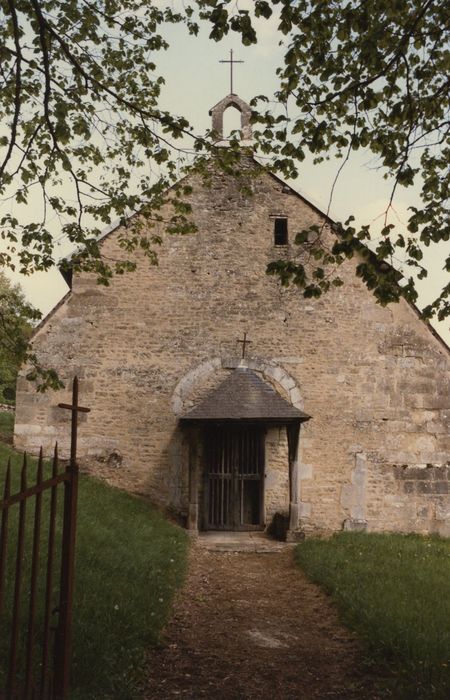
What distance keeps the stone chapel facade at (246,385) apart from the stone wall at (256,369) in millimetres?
28

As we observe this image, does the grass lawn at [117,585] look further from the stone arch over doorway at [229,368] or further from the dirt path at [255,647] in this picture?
the stone arch over doorway at [229,368]

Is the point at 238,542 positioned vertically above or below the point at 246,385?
below

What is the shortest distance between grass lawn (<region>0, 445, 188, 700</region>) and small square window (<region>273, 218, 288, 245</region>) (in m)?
6.05

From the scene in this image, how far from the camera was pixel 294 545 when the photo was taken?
442 inches

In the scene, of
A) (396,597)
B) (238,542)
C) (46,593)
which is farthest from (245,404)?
(46,593)

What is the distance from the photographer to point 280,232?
13.6m

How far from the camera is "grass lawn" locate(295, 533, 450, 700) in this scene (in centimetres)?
489

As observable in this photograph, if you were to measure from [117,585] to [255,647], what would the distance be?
1624mm

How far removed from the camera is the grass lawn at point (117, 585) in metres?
4.63

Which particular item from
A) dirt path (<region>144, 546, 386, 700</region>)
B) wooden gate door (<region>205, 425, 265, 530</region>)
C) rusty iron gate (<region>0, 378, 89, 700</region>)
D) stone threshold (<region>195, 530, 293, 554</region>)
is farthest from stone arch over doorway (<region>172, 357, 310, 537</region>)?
rusty iron gate (<region>0, 378, 89, 700</region>)

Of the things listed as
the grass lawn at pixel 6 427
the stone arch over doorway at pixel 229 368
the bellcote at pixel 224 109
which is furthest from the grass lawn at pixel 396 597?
the bellcote at pixel 224 109

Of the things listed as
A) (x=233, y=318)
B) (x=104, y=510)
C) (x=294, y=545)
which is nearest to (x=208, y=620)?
(x=104, y=510)

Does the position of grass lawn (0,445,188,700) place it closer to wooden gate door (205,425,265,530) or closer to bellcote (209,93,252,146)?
wooden gate door (205,425,265,530)

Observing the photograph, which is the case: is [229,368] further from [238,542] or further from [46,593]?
[46,593]
